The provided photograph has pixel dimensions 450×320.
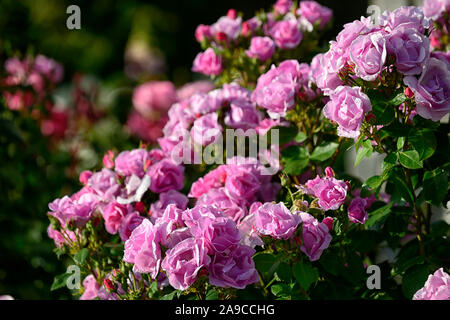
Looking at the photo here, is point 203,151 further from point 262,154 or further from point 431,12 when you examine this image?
point 431,12

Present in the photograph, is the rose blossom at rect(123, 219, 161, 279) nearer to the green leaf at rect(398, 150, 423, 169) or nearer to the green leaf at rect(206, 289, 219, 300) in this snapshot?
the green leaf at rect(206, 289, 219, 300)

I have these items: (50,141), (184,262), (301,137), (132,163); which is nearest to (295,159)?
(301,137)

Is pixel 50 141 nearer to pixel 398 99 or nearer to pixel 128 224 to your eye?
pixel 128 224

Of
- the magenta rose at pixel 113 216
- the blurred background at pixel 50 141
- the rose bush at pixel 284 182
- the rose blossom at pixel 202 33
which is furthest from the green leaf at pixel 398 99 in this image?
the blurred background at pixel 50 141

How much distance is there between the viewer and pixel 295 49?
5.80 feet

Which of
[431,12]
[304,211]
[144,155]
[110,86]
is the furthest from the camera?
[110,86]

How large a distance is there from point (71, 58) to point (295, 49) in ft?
18.3

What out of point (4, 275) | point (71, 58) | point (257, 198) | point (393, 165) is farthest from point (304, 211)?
point (71, 58)

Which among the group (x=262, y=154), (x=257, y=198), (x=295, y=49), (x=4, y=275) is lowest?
(x=4, y=275)

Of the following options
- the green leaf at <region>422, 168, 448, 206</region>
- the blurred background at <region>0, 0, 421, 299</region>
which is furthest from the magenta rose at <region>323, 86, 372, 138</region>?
the blurred background at <region>0, 0, 421, 299</region>

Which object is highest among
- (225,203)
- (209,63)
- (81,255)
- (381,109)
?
→ (209,63)

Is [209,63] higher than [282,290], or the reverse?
[209,63]

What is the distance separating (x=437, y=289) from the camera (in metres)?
1.03

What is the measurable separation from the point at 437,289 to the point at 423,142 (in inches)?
12.5
